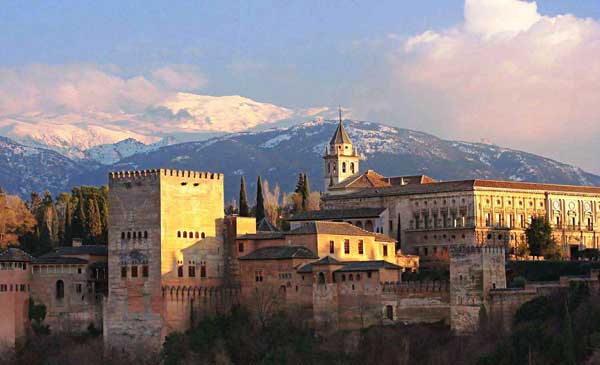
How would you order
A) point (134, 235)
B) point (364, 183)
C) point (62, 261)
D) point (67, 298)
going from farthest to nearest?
point (364, 183)
point (62, 261)
point (67, 298)
point (134, 235)

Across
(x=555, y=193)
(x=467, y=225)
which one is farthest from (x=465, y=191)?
(x=555, y=193)

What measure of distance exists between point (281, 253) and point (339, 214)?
2043cm

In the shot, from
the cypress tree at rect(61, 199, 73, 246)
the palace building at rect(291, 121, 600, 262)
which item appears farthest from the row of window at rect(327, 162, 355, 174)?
the cypress tree at rect(61, 199, 73, 246)

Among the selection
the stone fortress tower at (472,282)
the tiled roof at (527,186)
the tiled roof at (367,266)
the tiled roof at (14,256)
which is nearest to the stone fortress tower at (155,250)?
the tiled roof at (14,256)

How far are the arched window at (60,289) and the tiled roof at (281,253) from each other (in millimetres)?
11689

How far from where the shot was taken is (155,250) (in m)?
82.1

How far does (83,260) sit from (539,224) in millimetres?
32876

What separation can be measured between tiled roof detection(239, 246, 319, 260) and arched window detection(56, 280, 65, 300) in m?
11.7

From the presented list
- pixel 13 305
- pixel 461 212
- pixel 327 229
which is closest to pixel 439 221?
pixel 461 212

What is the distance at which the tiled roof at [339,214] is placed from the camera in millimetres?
101562

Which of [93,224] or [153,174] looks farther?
[93,224]

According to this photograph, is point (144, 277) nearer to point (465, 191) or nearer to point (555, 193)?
point (465, 191)

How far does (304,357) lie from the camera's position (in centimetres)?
7512

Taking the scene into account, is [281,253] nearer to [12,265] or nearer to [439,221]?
[12,265]
